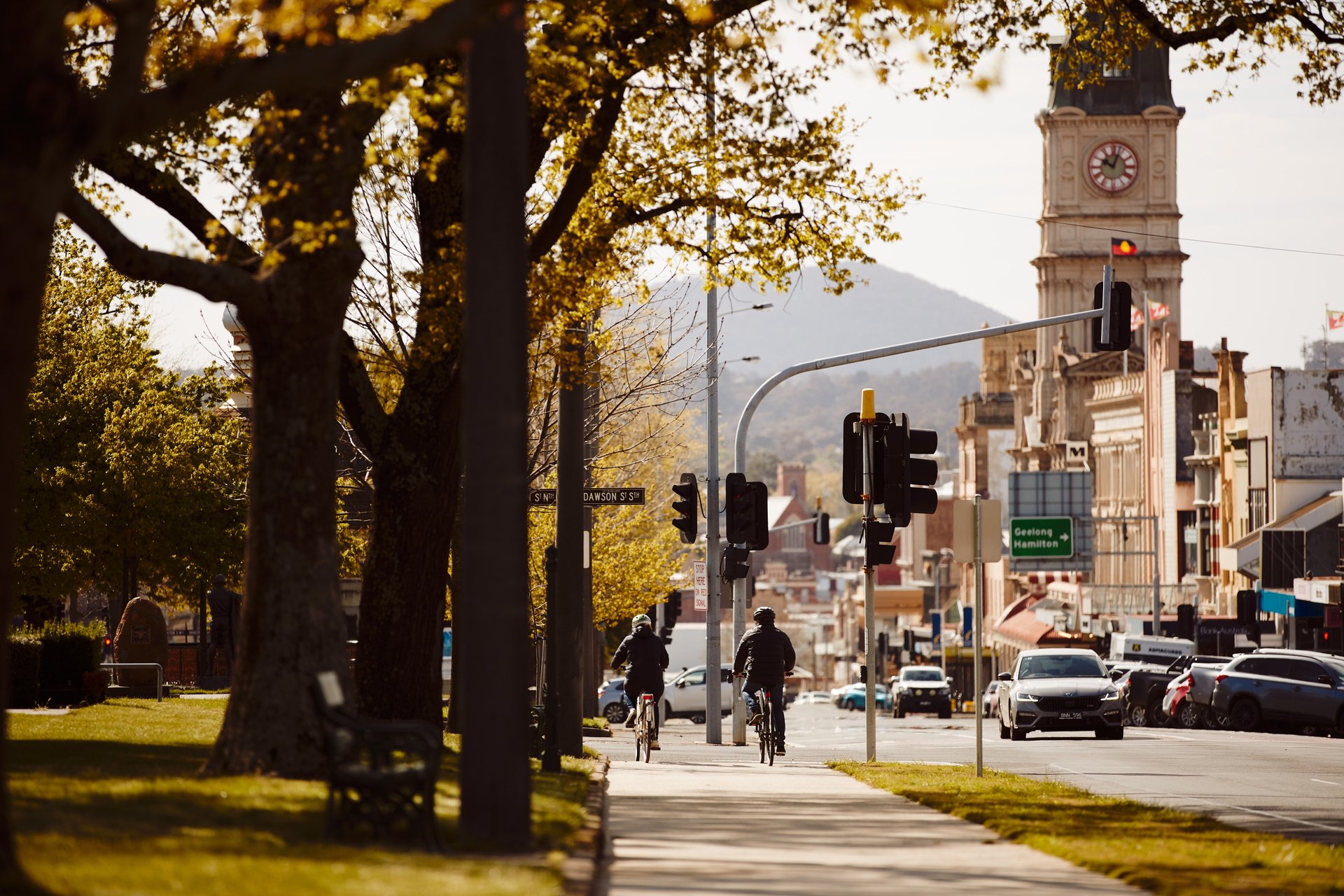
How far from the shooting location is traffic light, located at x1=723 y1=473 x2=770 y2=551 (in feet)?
87.3

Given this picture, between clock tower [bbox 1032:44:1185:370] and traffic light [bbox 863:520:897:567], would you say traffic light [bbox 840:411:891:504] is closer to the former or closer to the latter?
traffic light [bbox 863:520:897:567]

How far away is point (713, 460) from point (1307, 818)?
53.7 feet

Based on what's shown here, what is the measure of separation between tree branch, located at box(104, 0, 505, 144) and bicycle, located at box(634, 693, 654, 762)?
14.9m

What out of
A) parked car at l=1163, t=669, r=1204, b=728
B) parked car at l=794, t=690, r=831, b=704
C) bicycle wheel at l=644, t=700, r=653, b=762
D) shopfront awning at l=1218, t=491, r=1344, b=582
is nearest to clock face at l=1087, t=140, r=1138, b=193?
parked car at l=794, t=690, r=831, b=704

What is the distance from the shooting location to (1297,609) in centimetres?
5788

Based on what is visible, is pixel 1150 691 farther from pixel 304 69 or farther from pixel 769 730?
pixel 304 69

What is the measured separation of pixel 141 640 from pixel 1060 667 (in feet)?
50.7

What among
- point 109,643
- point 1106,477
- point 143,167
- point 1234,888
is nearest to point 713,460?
point 109,643

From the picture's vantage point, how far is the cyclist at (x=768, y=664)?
74.8 ft

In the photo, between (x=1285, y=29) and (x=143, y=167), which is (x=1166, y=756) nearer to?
(x=1285, y=29)

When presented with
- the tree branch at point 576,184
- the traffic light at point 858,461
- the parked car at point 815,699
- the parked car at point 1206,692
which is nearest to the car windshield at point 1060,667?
the parked car at point 1206,692

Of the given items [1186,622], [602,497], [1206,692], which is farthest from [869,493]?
[1186,622]

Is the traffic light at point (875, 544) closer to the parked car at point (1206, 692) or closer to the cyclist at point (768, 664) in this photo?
the cyclist at point (768, 664)

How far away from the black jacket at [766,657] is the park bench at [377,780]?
13366 mm
